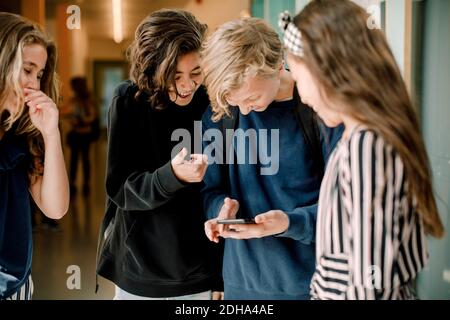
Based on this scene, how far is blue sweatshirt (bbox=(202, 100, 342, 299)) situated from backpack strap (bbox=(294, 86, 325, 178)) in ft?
0.05

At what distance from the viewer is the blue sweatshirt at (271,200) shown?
58.0 inches

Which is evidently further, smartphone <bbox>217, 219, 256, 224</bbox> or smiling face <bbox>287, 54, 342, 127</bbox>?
smartphone <bbox>217, 219, 256, 224</bbox>

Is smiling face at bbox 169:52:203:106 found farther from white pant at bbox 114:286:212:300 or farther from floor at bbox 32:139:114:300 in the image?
white pant at bbox 114:286:212:300

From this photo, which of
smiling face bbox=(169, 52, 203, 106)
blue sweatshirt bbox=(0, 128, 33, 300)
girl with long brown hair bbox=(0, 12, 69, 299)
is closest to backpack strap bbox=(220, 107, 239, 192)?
smiling face bbox=(169, 52, 203, 106)

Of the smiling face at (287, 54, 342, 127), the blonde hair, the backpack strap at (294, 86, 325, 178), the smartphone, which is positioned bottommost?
the smartphone

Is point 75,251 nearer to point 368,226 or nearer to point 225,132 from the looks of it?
point 225,132

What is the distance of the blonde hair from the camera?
Result: 141 cm

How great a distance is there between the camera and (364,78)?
43.3 inches

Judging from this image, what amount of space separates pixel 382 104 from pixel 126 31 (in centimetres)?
86

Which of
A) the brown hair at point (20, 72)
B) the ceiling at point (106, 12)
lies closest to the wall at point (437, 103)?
the ceiling at point (106, 12)

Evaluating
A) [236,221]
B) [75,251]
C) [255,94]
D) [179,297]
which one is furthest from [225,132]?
[75,251]

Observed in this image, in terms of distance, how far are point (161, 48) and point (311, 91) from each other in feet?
1.78
